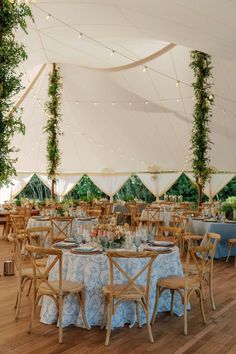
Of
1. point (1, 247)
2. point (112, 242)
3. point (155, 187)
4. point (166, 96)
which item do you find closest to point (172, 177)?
point (155, 187)

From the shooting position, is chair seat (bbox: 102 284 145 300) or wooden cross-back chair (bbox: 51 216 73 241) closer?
chair seat (bbox: 102 284 145 300)

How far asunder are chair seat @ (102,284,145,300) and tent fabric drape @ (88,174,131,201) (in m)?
13.4

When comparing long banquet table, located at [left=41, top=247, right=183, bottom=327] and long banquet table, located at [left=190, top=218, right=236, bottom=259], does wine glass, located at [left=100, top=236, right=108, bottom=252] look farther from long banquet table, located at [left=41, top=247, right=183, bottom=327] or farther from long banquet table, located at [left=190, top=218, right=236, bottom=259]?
long banquet table, located at [left=190, top=218, right=236, bottom=259]

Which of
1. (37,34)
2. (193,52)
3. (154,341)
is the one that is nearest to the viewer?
(154,341)

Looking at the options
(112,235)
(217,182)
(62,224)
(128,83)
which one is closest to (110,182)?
(217,182)

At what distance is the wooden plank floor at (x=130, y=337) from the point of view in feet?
12.8

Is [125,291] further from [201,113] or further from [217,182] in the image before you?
[217,182]

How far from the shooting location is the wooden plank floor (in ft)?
12.8

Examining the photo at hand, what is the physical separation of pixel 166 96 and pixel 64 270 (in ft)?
27.9

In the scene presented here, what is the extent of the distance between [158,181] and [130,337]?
42.6ft

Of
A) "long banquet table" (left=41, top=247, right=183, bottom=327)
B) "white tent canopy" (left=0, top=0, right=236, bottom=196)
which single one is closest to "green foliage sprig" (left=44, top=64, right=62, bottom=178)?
"white tent canopy" (left=0, top=0, right=236, bottom=196)

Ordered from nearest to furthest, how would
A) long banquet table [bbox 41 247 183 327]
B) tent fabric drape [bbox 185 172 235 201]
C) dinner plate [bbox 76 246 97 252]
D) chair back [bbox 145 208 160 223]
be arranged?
long banquet table [bbox 41 247 183 327]
dinner plate [bbox 76 246 97 252]
chair back [bbox 145 208 160 223]
tent fabric drape [bbox 185 172 235 201]

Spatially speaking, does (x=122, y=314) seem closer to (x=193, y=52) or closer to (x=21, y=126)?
(x=21, y=126)

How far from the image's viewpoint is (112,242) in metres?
4.88
